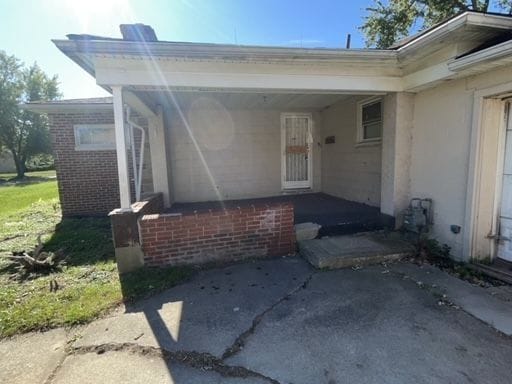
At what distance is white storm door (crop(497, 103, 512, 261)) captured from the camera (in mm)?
3533

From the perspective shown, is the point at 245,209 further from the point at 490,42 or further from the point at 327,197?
the point at 490,42

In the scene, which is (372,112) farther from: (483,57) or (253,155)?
(253,155)

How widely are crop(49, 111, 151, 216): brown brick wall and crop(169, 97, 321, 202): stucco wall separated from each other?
1.27 metres

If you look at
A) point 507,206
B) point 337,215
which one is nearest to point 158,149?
point 337,215

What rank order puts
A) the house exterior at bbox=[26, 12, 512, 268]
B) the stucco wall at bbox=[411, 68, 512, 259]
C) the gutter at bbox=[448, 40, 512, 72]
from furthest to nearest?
the stucco wall at bbox=[411, 68, 512, 259] → the house exterior at bbox=[26, 12, 512, 268] → the gutter at bbox=[448, 40, 512, 72]

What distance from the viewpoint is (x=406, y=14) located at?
13.1 m

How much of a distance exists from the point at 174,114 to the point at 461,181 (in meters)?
5.71

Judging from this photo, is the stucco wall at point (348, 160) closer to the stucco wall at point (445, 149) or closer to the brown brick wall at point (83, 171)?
the stucco wall at point (445, 149)

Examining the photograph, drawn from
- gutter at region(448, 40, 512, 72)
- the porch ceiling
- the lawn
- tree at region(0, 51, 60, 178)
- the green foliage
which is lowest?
the lawn

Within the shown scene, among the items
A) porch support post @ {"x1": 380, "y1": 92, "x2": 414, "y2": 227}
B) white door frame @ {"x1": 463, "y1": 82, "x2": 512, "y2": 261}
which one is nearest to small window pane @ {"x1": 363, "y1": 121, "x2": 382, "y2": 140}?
porch support post @ {"x1": 380, "y1": 92, "x2": 414, "y2": 227}

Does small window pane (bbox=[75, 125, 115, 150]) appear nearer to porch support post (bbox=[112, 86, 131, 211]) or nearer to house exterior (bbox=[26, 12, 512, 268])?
house exterior (bbox=[26, 12, 512, 268])

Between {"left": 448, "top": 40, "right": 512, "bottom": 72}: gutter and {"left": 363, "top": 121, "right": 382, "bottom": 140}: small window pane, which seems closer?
{"left": 448, "top": 40, "right": 512, "bottom": 72}: gutter

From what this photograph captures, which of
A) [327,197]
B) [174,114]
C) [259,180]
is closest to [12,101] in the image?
[174,114]

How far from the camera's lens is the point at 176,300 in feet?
10.6
